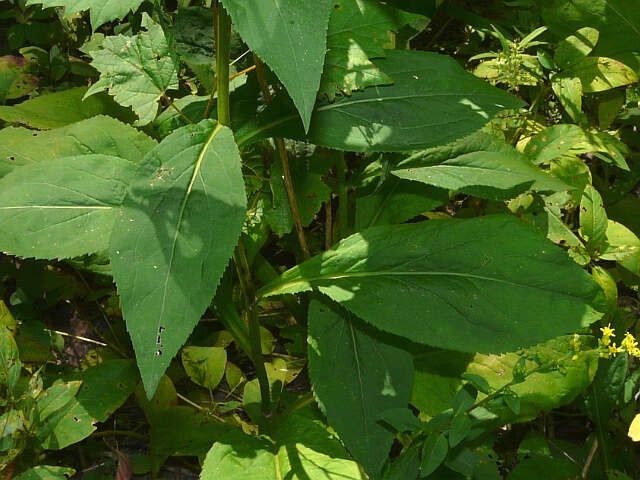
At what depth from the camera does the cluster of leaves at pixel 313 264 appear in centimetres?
146

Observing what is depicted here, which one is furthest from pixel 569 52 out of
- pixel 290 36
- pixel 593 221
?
pixel 290 36

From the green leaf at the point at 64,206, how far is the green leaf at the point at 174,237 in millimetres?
290

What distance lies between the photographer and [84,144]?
201 centimetres

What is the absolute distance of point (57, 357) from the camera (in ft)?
7.93

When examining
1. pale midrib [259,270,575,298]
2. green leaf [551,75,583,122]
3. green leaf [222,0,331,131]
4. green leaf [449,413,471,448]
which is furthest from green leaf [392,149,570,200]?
green leaf [222,0,331,131]

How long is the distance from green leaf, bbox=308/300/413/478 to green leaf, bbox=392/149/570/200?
50 centimetres

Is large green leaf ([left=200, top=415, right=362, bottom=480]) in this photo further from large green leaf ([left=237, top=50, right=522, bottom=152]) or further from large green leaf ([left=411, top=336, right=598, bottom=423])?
large green leaf ([left=237, top=50, right=522, bottom=152])

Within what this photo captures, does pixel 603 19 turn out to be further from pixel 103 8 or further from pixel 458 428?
pixel 103 8

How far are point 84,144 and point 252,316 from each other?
76 cm

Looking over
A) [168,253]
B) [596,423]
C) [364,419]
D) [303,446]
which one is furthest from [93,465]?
[596,423]

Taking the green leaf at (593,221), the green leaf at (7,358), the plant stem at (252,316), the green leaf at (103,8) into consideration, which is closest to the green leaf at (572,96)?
the green leaf at (593,221)

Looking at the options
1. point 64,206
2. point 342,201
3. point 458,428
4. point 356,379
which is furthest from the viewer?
point 342,201

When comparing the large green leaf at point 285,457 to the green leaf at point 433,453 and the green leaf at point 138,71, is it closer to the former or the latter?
the green leaf at point 433,453

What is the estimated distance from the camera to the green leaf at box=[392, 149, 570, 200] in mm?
1941
